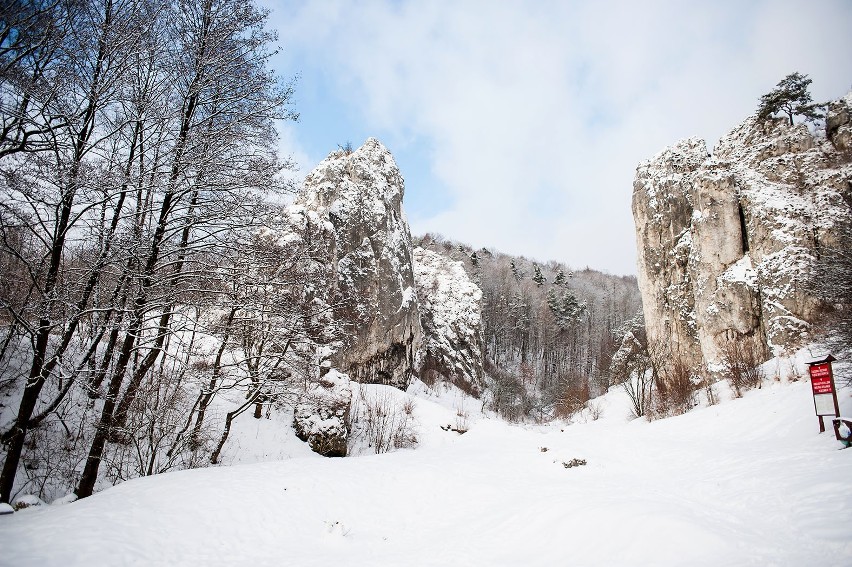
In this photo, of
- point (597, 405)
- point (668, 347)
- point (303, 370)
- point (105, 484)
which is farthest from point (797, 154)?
point (105, 484)

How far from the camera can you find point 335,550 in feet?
17.7

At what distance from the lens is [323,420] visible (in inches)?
547

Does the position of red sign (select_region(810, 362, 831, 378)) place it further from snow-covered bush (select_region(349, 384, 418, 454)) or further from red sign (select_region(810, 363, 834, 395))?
snow-covered bush (select_region(349, 384, 418, 454))

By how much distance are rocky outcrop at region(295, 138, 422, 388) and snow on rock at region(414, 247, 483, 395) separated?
5593 millimetres

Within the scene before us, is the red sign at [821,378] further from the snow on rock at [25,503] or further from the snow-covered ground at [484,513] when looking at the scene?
the snow on rock at [25,503]

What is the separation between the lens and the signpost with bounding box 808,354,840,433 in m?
7.73

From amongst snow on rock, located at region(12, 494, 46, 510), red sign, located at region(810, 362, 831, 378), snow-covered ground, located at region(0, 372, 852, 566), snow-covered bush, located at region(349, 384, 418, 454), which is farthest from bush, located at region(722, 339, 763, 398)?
snow on rock, located at region(12, 494, 46, 510)

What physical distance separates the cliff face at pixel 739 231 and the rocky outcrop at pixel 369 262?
50.5ft

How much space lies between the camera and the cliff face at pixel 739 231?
16953 millimetres

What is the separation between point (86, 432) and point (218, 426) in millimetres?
3948

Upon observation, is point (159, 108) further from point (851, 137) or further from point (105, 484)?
point (851, 137)

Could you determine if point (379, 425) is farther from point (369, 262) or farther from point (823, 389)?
point (823, 389)

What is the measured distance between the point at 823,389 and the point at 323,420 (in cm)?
1319

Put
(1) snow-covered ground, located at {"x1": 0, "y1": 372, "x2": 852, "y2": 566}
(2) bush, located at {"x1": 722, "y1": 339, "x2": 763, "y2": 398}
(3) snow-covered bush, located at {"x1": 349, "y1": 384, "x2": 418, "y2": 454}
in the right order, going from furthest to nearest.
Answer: (3) snow-covered bush, located at {"x1": 349, "y1": 384, "x2": 418, "y2": 454}
(2) bush, located at {"x1": 722, "y1": 339, "x2": 763, "y2": 398}
(1) snow-covered ground, located at {"x1": 0, "y1": 372, "x2": 852, "y2": 566}
